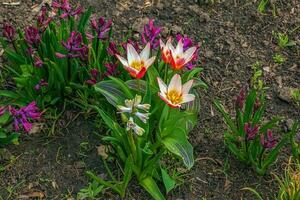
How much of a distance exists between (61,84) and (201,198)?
102 centimetres

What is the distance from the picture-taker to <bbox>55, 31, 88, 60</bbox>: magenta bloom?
282 centimetres

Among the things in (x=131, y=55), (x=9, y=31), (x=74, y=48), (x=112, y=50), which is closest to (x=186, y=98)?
(x=131, y=55)

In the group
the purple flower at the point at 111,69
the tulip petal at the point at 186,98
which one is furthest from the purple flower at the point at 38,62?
the tulip petal at the point at 186,98

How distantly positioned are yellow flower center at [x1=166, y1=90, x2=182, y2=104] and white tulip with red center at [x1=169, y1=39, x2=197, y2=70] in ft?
0.42

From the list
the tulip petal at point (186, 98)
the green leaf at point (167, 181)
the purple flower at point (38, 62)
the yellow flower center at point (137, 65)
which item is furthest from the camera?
the purple flower at point (38, 62)

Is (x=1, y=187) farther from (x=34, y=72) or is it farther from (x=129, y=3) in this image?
(x=129, y=3)

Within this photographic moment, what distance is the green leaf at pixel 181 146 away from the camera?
2648mm

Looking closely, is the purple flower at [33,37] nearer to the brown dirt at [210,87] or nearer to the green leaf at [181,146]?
the brown dirt at [210,87]

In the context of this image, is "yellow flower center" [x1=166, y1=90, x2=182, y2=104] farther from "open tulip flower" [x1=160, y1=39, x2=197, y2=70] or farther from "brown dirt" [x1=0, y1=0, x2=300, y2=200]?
"brown dirt" [x1=0, y1=0, x2=300, y2=200]

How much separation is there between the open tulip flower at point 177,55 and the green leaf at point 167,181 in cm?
59

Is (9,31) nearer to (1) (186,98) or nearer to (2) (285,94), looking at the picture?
(1) (186,98)

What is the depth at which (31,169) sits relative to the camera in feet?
9.61

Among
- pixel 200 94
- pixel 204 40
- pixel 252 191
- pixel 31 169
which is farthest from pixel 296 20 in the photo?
pixel 31 169

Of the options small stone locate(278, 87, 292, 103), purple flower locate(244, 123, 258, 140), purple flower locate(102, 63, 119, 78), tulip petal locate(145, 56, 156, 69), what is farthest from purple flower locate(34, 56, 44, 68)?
small stone locate(278, 87, 292, 103)
